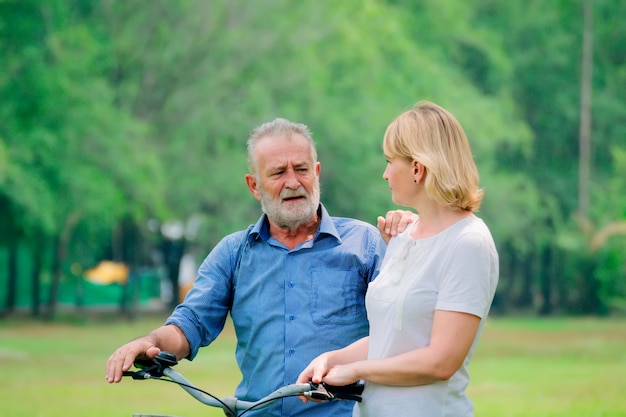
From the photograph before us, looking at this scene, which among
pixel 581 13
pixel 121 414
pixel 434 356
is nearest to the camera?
pixel 434 356

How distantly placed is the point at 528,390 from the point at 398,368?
1568 cm

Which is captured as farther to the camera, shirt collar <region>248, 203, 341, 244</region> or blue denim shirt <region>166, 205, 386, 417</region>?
shirt collar <region>248, 203, 341, 244</region>

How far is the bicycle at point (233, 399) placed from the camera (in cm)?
343

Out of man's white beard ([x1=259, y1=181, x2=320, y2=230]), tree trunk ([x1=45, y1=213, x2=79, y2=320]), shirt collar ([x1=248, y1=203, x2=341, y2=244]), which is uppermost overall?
man's white beard ([x1=259, y1=181, x2=320, y2=230])

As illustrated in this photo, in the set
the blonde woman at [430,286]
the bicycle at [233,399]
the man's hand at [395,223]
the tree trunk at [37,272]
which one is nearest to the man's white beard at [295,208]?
the man's hand at [395,223]

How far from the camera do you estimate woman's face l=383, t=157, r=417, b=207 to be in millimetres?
3393

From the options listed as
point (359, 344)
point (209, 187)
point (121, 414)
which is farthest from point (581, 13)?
point (359, 344)

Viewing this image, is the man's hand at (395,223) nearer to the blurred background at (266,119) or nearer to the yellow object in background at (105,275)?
the blurred background at (266,119)

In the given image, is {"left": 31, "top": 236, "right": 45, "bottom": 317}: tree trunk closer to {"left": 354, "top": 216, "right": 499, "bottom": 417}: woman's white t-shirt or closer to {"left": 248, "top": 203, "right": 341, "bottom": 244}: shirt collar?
{"left": 248, "top": 203, "right": 341, "bottom": 244}: shirt collar

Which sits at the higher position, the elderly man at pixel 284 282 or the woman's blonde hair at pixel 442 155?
the woman's blonde hair at pixel 442 155

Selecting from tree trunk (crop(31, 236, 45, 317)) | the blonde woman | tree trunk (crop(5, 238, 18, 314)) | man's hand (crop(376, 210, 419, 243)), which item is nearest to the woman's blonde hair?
the blonde woman

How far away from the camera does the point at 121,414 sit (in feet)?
48.4

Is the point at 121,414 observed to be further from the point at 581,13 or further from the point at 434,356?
the point at 581,13

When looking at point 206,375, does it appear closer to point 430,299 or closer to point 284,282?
point 284,282
